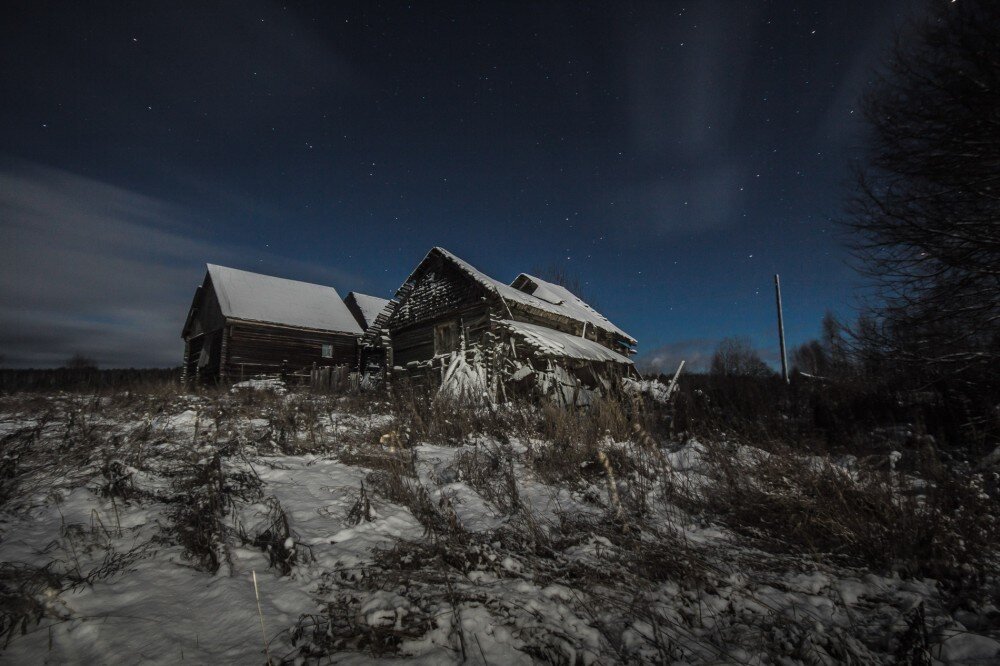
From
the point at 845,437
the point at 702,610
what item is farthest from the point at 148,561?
the point at 845,437

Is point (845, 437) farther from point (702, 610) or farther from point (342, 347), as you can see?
point (342, 347)

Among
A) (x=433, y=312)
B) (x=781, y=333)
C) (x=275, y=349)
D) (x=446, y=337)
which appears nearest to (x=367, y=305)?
(x=275, y=349)

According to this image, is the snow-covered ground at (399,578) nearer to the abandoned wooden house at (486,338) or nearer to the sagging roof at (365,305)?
the abandoned wooden house at (486,338)

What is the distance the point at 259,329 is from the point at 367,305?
33.1ft

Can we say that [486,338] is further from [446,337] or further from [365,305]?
[365,305]

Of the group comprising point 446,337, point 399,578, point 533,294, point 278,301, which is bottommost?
point 399,578

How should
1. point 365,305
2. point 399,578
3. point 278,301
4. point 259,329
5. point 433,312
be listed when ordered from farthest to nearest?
point 365,305 → point 278,301 → point 259,329 → point 433,312 → point 399,578

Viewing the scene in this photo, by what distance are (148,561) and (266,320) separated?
2236 cm

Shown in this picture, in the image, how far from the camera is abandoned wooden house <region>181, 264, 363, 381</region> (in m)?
20.6

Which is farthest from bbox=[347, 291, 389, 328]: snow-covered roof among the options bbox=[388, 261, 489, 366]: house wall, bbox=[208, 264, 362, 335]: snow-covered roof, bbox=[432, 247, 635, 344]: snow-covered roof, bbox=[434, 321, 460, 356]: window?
bbox=[434, 321, 460, 356]: window

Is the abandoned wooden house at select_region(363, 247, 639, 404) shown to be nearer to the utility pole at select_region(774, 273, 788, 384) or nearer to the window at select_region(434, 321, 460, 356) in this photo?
the window at select_region(434, 321, 460, 356)

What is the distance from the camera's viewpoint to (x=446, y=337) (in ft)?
50.4

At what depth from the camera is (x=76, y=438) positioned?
4.21 m

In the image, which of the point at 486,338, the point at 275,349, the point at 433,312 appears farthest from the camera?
the point at 275,349
